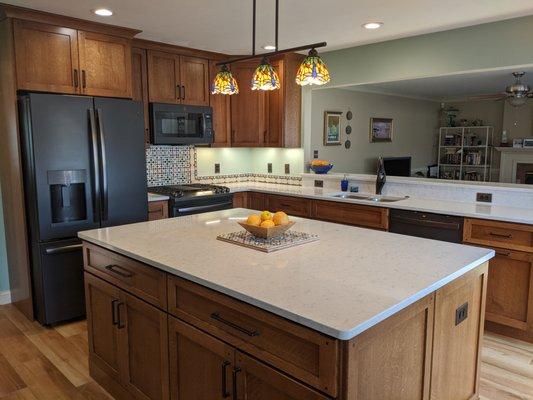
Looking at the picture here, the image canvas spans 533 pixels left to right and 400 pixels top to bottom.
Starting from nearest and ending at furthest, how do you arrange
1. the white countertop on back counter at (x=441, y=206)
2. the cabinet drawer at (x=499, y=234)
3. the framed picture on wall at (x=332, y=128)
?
the cabinet drawer at (x=499, y=234)
the white countertop on back counter at (x=441, y=206)
the framed picture on wall at (x=332, y=128)

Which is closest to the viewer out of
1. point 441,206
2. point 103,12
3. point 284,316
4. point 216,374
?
point 284,316

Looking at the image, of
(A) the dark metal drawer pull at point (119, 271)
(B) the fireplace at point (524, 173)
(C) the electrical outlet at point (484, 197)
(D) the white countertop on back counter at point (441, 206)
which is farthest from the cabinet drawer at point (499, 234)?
(B) the fireplace at point (524, 173)

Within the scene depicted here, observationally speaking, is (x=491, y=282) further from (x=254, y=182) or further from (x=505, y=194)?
(x=254, y=182)

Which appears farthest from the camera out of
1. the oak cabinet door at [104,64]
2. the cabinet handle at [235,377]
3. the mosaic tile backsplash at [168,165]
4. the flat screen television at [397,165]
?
the flat screen television at [397,165]

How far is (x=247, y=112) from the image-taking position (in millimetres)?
4898

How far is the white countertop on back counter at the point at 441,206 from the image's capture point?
3.03 meters

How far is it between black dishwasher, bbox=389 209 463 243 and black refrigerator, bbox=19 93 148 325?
2261 mm

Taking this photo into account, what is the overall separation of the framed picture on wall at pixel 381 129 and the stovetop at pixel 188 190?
3.33 meters

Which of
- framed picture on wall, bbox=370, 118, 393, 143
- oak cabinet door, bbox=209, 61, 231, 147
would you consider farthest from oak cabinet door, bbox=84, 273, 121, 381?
framed picture on wall, bbox=370, 118, 393, 143

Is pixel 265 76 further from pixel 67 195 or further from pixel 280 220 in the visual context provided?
pixel 67 195

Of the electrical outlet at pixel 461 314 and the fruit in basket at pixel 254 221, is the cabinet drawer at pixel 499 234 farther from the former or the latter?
the fruit in basket at pixel 254 221

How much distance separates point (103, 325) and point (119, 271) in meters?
0.42

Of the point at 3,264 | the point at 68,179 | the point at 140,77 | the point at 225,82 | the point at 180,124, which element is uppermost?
the point at 140,77

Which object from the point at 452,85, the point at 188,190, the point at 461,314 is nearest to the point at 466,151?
the point at 452,85
